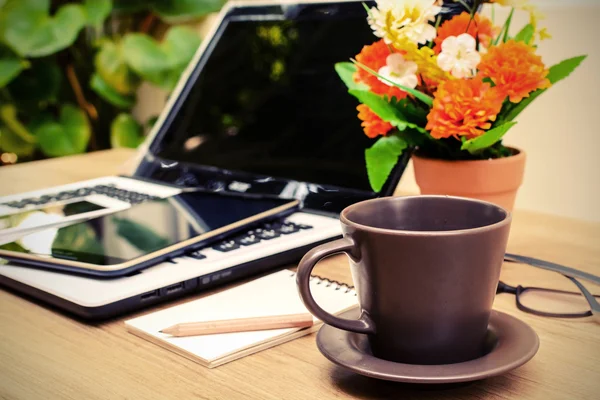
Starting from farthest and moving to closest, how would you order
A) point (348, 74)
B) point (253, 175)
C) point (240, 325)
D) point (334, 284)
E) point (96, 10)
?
point (96, 10) < point (253, 175) < point (348, 74) < point (334, 284) < point (240, 325)

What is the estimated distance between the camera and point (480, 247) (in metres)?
0.40

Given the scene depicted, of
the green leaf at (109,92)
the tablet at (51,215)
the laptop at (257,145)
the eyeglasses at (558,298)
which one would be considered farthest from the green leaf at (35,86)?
the eyeglasses at (558,298)

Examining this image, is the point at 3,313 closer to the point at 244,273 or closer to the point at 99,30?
the point at 244,273

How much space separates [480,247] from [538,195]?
0.83 metres

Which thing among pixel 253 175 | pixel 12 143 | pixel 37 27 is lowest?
pixel 12 143

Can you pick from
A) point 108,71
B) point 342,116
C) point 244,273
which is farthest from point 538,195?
point 108,71

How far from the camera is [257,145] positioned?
0.96 m

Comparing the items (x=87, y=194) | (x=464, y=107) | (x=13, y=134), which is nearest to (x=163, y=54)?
(x=13, y=134)

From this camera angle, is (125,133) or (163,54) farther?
(125,133)

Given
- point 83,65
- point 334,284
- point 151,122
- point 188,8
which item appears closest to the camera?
point 334,284

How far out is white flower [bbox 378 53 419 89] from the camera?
2.13 ft

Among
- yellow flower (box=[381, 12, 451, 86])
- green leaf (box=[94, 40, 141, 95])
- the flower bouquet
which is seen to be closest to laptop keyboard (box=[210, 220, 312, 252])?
the flower bouquet

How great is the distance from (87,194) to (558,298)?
64cm

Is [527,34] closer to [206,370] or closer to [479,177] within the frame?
[479,177]
